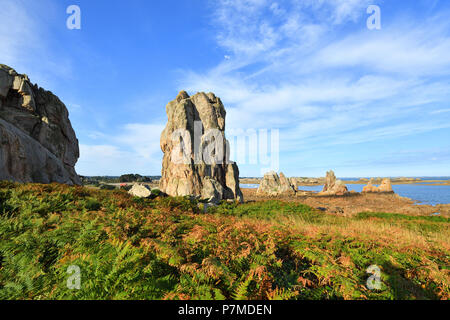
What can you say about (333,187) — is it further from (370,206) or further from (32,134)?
(32,134)

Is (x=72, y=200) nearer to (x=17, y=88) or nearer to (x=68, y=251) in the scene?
(x=68, y=251)

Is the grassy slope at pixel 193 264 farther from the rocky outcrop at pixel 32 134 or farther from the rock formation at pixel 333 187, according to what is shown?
the rock formation at pixel 333 187

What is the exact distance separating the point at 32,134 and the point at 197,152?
1791 centimetres

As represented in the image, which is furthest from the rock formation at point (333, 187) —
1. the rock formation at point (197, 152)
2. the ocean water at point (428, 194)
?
the rock formation at point (197, 152)

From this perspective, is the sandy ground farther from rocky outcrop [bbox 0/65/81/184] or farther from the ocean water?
rocky outcrop [bbox 0/65/81/184]

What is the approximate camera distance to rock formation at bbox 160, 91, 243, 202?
26.1 metres

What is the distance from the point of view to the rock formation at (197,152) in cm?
2612

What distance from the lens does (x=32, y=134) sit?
831 inches

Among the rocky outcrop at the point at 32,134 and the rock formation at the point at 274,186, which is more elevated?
the rocky outcrop at the point at 32,134

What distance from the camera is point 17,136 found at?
1466cm

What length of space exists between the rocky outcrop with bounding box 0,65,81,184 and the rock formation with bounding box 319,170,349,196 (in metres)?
56.9

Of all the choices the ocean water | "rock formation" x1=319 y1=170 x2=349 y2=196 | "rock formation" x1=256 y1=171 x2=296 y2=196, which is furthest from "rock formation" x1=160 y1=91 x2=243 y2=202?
the ocean water

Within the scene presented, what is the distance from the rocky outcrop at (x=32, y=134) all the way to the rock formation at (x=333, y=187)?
56.9 m
